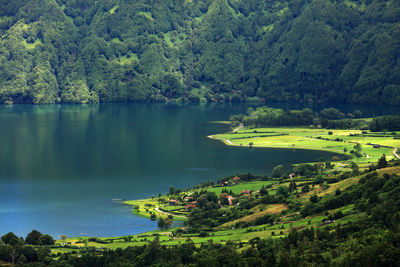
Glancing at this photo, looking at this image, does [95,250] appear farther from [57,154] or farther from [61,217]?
[57,154]

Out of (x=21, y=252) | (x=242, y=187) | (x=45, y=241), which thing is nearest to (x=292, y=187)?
(x=242, y=187)

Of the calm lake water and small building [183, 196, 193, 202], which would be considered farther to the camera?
small building [183, 196, 193, 202]

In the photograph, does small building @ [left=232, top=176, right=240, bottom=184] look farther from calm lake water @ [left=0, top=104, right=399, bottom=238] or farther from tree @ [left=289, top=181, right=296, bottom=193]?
tree @ [left=289, top=181, right=296, bottom=193]

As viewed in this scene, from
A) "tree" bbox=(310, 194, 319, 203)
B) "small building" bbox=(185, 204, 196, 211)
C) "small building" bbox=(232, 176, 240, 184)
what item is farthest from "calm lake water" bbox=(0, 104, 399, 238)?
"tree" bbox=(310, 194, 319, 203)

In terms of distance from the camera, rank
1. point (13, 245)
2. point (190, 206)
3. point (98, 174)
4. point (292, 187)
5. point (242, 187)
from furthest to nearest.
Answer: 1. point (98, 174)
2. point (242, 187)
3. point (292, 187)
4. point (190, 206)
5. point (13, 245)

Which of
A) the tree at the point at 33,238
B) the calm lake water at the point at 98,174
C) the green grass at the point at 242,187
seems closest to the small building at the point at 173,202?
the calm lake water at the point at 98,174

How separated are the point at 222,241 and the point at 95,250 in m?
17.5

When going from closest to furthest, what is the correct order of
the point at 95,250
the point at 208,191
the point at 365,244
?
1. the point at 365,244
2. the point at 95,250
3. the point at 208,191

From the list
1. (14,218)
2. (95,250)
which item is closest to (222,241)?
(95,250)

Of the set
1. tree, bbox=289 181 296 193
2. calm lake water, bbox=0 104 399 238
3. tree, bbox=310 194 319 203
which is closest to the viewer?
tree, bbox=310 194 319 203

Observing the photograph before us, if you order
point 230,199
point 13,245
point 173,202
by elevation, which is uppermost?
point 230,199

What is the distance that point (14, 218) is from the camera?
10512cm

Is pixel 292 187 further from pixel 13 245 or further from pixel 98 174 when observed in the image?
pixel 98 174

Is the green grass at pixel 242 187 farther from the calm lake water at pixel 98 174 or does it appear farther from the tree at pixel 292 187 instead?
the calm lake water at pixel 98 174
